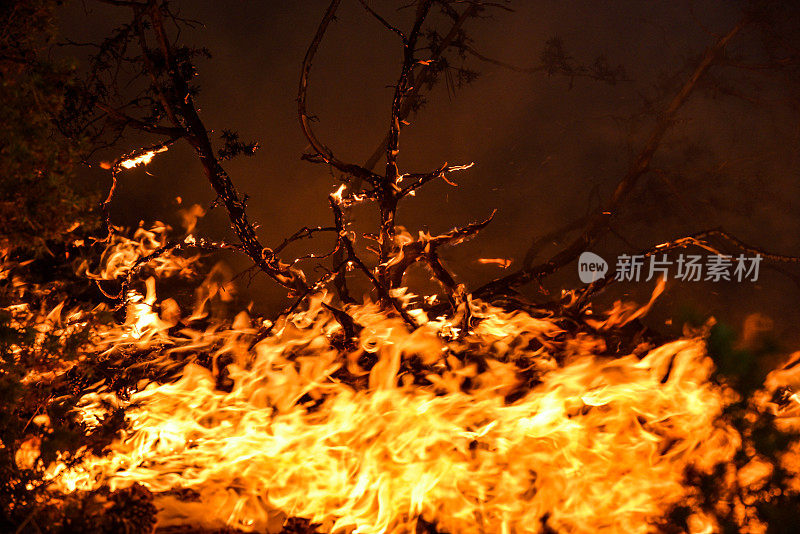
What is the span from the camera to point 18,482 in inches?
92.7

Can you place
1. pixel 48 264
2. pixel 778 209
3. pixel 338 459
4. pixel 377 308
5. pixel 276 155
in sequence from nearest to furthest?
1. pixel 338 459
2. pixel 377 308
3. pixel 48 264
4. pixel 276 155
5. pixel 778 209

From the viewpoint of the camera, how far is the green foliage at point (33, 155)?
7.36 ft

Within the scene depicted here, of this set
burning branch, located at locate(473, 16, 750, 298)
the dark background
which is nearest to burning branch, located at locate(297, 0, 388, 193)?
burning branch, located at locate(473, 16, 750, 298)

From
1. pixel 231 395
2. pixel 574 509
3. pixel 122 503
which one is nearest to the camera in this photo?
pixel 122 503

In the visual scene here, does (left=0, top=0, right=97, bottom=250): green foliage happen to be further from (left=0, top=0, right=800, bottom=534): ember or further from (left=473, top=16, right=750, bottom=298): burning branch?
(left=473, top=16, right=750, bottom=298): burning branch

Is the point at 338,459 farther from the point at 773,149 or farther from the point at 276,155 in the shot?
the point at 773,149

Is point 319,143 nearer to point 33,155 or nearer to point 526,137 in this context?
point 33,155

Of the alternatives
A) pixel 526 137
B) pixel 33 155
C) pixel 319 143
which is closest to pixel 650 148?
pixel 526 137

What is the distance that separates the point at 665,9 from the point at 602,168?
226cm

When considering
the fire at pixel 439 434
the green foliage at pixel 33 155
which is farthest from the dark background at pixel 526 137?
the green foliage at pixel 33 155

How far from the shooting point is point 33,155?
7.42 feet

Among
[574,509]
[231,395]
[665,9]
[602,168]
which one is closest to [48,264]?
[231,395]

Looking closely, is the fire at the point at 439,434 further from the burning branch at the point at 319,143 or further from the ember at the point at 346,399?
the burning branch at the point at 319,143

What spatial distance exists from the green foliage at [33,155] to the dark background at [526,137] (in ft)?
17.2
